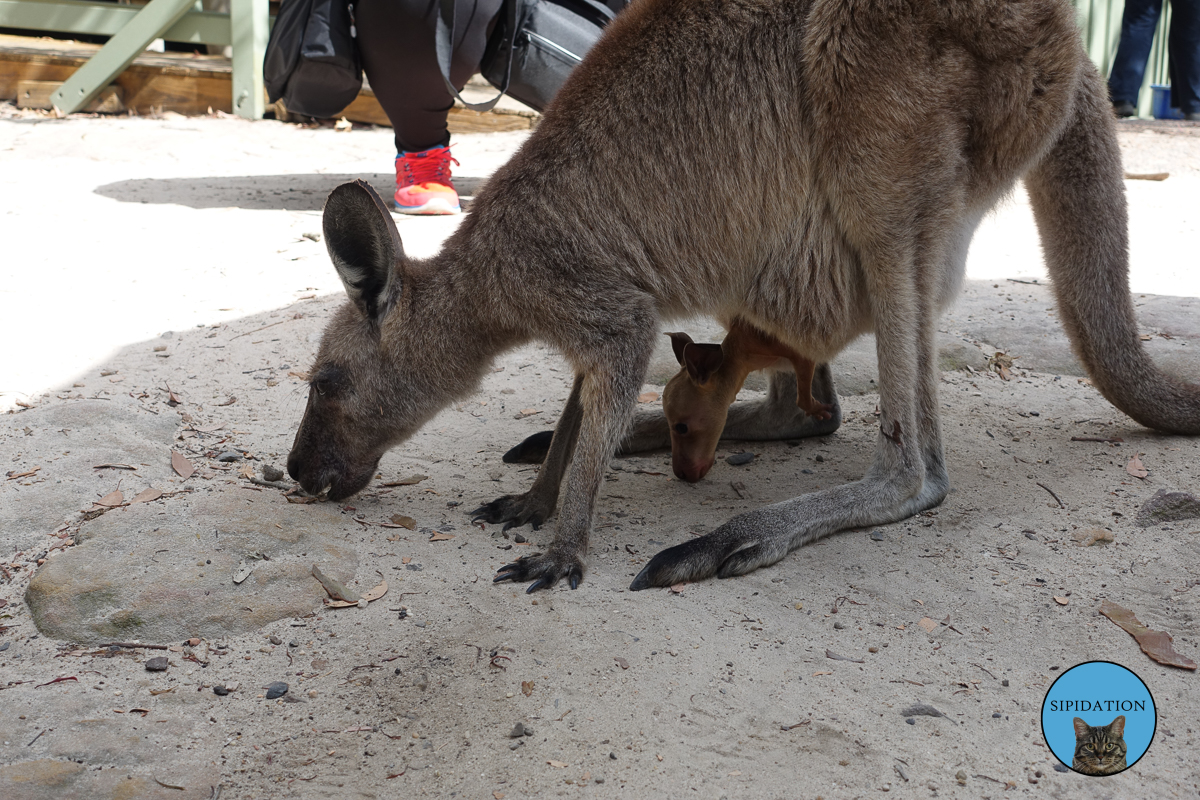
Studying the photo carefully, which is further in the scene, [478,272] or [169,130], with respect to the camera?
[169,130]

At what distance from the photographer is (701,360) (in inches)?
118

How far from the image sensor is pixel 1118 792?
172 cm

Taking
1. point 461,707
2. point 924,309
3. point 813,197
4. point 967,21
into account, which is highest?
Result: point 967,21

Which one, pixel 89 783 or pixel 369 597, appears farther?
pixel 369 597

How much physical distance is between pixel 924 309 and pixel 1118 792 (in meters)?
1.38

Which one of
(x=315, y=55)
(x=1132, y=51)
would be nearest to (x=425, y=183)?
(x=315, y=55)

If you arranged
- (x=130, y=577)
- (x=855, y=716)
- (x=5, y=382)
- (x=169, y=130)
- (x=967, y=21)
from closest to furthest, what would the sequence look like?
(x=855, y=716) < (x=130, y=577) < (x=967, y=21) < (x=5, y=382) < (x=169, y=130)

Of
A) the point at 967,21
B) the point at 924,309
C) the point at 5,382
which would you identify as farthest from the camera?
the point at 5,382

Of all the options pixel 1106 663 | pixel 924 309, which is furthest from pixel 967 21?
pixel 1106 663

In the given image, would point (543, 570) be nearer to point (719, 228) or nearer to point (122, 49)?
point (719, 228)

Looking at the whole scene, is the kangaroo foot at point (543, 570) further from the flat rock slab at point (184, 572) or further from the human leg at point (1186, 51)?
the human leg at point (1186, 51)

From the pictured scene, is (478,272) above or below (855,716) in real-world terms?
above

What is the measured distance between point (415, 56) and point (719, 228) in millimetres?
3324

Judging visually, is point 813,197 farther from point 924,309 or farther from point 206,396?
point 206,396
